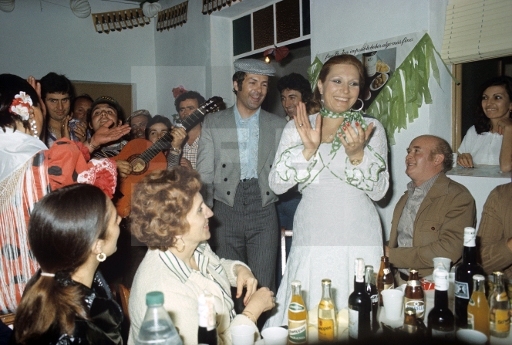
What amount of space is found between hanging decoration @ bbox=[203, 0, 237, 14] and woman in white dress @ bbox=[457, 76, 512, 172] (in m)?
2.89

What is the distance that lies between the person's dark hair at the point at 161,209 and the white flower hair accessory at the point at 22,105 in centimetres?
64

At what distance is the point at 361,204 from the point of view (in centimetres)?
191

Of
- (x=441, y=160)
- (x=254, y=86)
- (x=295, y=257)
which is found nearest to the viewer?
(x=295, y=257)

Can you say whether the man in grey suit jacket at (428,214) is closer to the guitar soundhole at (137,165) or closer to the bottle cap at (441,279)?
the bottle cap at (441,279)

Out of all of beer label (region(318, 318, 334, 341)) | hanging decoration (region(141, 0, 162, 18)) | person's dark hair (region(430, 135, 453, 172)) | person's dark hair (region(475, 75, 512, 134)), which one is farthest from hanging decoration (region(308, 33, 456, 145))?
hanging decoration (region(141, 0, 162, 18))

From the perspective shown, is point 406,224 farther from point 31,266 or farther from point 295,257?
point 31,266

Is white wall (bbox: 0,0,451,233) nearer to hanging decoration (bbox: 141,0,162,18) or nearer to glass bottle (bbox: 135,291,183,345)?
hanging decoration (bbox: 141,0,162,18)

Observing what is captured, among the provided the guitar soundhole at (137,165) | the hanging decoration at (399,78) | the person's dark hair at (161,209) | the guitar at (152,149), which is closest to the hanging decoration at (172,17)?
the guitar at (152,149)

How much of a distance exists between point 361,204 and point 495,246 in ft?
1.99

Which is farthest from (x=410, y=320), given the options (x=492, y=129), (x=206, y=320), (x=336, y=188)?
(x=492, y=129)

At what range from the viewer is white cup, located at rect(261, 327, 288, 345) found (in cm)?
114

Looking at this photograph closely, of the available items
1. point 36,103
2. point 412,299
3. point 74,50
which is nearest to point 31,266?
A: point 36,103

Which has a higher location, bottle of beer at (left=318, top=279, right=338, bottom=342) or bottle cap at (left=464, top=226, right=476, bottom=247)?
bottle cap at (left=464, top=226, right=476, bottom=247)

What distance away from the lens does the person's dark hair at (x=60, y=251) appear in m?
1.08
